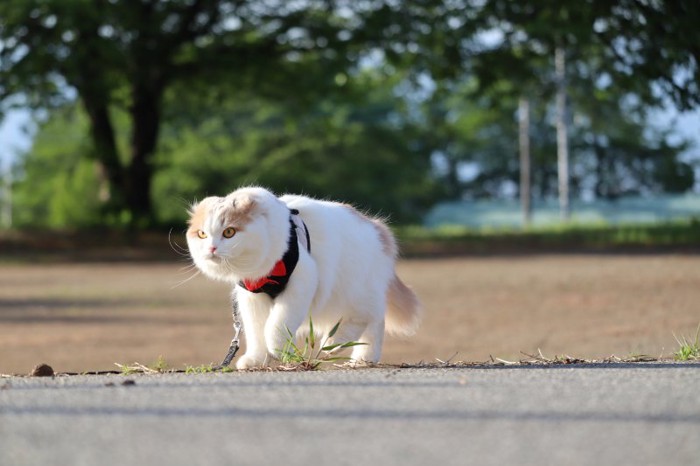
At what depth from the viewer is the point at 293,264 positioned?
20.4 feet

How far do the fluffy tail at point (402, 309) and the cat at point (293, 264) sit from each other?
0.32 m

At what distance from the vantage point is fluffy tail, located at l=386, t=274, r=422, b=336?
7527 mm

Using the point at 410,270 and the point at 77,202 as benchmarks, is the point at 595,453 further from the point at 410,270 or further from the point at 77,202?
the point at 77,202

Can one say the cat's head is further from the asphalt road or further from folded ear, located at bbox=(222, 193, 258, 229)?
the asphalt road

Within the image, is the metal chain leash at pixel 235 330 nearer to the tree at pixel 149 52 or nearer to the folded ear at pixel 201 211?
the folded ear at pixel 201 211

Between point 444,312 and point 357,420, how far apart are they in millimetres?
11814

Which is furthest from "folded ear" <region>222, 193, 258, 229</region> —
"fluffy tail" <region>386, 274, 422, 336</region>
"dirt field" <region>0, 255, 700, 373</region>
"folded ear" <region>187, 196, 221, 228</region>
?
"dirt field" <region>0, 255, 700, 373</region>

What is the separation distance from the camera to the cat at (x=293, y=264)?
619 cm

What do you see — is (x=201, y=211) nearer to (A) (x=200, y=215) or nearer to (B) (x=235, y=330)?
(A) (x=200, y=215)

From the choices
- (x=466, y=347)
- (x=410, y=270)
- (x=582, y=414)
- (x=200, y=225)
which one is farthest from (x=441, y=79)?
(x=582, y=414)

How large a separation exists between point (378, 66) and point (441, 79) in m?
2.42

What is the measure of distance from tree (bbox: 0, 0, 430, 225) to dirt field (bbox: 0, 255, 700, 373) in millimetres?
5197

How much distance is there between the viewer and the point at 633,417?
4219 mm

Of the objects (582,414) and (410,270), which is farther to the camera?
(410,270)
